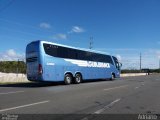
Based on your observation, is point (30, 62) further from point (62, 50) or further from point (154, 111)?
point (154, 111)

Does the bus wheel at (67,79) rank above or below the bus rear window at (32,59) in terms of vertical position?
below

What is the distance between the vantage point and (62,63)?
26938 mm

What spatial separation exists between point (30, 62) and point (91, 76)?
8.66 meters

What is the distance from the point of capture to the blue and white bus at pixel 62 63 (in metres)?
24.7

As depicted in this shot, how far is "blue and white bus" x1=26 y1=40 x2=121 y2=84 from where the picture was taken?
80.9ft

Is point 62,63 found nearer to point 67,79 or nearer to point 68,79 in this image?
point 67,79

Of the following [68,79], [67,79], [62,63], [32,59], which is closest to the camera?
[32,59]

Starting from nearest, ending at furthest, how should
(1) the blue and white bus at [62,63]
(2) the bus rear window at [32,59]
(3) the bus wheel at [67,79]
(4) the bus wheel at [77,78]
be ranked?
(1) the blue and white bus at [62,63] < (2) the bus rear window at [32,59] < (3) the bus wheel at [67,79] < (4) the bus wheel at [77,78]

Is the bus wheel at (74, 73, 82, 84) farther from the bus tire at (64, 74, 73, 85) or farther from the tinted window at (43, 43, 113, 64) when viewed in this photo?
the tinted window at (43, 43, 113, 64)

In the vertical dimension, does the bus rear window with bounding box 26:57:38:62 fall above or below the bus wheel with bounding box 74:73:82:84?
above

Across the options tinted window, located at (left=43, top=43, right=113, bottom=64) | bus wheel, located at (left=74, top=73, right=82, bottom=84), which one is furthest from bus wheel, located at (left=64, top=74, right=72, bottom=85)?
tinted window, located at (left=43, top=43, right=113, bottom=64)

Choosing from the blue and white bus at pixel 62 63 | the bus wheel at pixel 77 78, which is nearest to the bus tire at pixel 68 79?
the blue and white bus at pixel 62 63

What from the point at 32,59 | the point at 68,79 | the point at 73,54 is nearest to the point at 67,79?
the point at 68,79

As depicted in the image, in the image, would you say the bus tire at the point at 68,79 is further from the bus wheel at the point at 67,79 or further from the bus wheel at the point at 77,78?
the bus wheel at the point at 77,78
